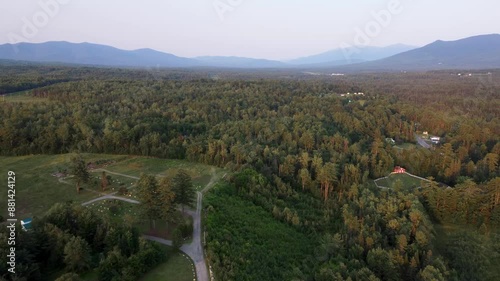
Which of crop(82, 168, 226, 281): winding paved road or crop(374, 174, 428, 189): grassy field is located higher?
crop(82, 168, 226, 281): winding paved road

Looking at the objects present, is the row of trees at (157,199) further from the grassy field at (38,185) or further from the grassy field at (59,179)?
the grassy field at (38,185)

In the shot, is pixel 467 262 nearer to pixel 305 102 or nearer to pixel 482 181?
pixel 482 181

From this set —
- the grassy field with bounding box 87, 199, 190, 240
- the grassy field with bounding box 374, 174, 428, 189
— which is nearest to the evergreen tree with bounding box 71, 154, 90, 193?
the grassy field with bounding box 87, 199, 190, 240

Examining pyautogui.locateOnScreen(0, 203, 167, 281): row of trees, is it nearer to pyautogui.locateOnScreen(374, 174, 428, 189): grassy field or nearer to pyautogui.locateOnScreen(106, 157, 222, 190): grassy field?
pyautogui.locateOnScreen(106, 157, 222, 190): grassy field

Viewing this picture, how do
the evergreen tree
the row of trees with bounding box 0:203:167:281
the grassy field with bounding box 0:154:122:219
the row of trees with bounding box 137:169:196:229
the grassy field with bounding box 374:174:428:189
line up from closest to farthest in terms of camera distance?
the row of trees with bounding box 0:203:167:281
the row of trees with bounding box 137:169:196:229
the grassy field with bounding box 0:154:122:219
the evergreen tree
the grassy field with bounding box 374:174:428:189

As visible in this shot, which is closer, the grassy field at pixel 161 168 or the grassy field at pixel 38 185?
the grassy field at pixel 38 185

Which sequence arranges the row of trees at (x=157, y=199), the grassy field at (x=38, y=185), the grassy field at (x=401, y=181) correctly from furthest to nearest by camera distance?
the grassy field at (x=401, y=181), the grassy field at (x=38, y=185), the row of trees at (x=157, y=199)

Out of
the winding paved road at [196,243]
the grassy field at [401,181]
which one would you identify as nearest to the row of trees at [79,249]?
the winding paved road at [196,243]

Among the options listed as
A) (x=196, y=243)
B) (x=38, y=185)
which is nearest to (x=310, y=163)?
(x=196, y=243)
